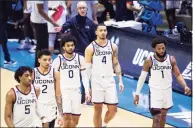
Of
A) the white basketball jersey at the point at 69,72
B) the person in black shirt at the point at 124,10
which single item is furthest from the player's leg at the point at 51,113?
the person in black shirt at the point at 124,10

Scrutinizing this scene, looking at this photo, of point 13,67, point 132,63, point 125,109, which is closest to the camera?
point 125,109

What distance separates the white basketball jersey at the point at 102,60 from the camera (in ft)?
27.9

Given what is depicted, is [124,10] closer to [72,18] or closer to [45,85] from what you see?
[72,18]

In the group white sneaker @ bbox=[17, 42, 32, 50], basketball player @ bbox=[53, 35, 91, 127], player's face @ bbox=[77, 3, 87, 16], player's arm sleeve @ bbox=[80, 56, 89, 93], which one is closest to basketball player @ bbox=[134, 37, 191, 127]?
player's arm sleeve @ bbox=[80, 56, 89, 93]

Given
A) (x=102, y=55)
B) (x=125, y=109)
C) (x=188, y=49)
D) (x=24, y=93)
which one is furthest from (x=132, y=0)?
(x=24, y=93)

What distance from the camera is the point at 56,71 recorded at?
7.98m

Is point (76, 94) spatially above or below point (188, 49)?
below

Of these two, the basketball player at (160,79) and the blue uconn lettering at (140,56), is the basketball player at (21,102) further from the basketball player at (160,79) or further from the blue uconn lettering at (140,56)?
the blue uconn lettering at (140,56)

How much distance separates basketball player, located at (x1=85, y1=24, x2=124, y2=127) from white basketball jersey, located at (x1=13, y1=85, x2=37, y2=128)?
1894 millimetres

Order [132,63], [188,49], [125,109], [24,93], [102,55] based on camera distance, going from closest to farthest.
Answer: [24,93] → [102,55] → [125,109] → [188,49] → [132,63]

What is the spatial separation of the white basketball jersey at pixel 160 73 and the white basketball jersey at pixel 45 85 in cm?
151

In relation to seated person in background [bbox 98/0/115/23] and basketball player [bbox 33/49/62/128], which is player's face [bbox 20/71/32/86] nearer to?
basketball player [bbox 33/49/62/128]

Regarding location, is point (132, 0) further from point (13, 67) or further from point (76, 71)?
point (76, 71)

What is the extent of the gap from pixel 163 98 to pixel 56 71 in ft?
5.28
